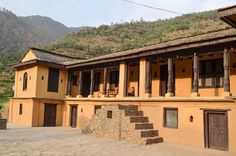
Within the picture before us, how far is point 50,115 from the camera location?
27078mm

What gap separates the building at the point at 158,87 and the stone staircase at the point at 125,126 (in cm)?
70

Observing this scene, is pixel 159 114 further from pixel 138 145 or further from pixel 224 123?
pixel 224 123

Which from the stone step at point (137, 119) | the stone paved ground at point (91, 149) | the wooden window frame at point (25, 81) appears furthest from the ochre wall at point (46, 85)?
the stone step at point (137, 119)

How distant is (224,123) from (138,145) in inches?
180

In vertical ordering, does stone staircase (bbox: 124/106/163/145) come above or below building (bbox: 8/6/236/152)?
below

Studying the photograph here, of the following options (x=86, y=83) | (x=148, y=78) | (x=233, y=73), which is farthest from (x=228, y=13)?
(x=86, y=83)

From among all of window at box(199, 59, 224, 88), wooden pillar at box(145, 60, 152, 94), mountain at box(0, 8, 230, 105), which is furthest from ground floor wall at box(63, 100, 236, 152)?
mountain at box(0, 8, 230, 105)

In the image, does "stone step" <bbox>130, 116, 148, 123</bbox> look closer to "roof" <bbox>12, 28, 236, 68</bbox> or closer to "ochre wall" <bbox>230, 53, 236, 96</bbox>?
"roof" <bbox>12, 28, 236, 68</bbox>

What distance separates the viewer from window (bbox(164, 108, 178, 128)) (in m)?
18.0

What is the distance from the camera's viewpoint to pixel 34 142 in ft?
54.1

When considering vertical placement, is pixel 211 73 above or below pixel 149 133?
above

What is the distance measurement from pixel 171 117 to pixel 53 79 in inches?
514

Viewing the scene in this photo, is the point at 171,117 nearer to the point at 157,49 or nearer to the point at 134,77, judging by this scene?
the point at 157,49

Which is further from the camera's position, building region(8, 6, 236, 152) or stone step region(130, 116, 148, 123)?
stone step region(130, 116, 148, 123)
